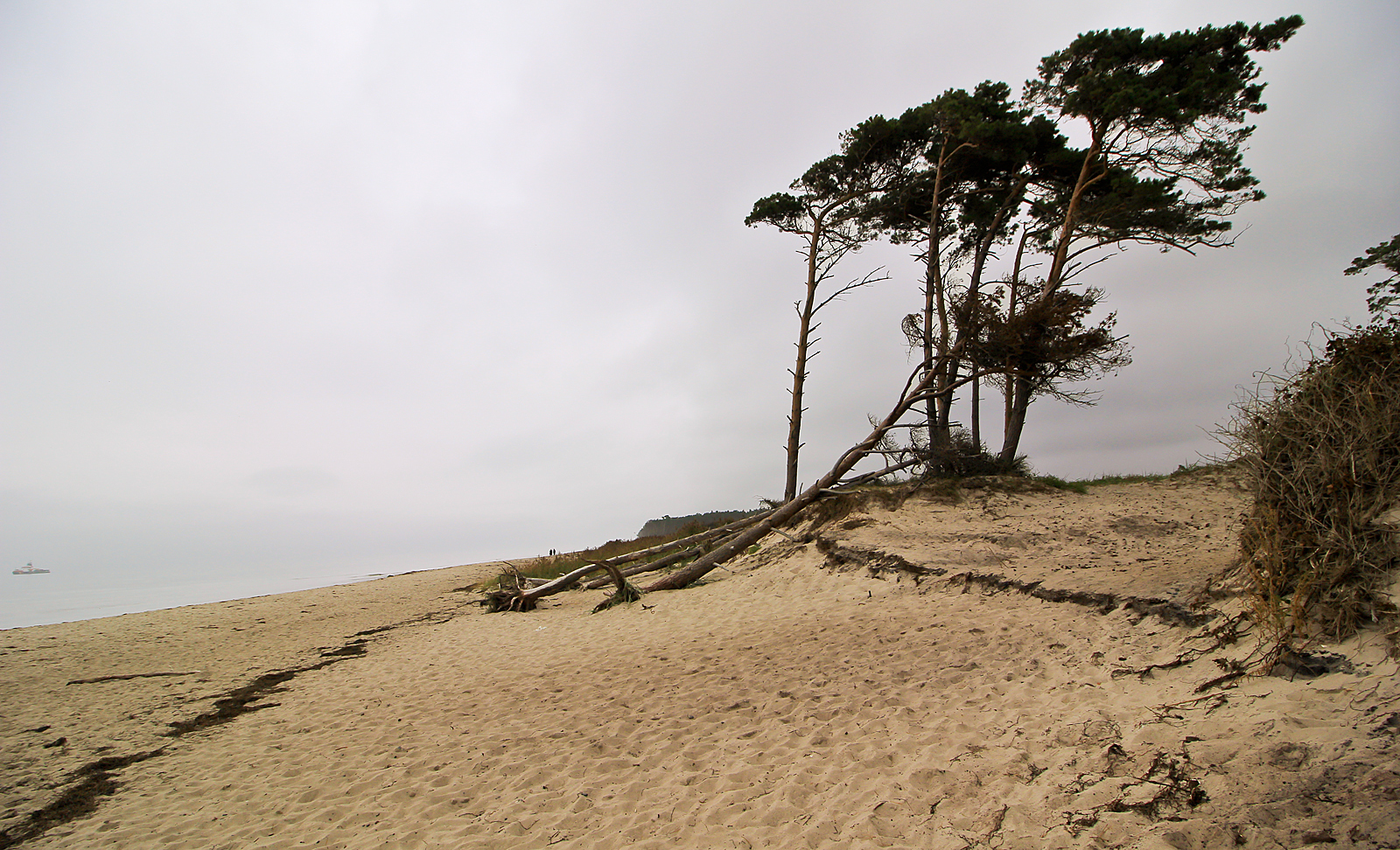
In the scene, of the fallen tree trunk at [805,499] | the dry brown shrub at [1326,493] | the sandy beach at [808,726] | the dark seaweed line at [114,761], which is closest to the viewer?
the sandy beach at [808,726]

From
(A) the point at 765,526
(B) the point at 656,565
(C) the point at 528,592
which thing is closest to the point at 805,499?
(A) the point at 765,526

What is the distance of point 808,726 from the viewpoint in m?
5.15

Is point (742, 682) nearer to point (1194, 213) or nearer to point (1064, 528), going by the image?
point (1064, 528)

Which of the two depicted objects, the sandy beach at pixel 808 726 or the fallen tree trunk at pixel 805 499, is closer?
the sandy beach at pixel 808 726

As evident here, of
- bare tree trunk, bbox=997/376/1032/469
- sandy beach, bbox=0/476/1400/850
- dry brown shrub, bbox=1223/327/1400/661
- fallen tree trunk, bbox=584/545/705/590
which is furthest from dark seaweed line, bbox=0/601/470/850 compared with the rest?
bare tree trunk, bbox=997/376/1032/469

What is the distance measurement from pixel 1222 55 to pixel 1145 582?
44.7ft

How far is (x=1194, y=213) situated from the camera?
44.3 feet

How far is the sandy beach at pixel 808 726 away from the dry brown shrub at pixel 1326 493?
309 mm

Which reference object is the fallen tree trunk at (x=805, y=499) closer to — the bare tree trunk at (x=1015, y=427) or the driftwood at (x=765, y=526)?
the driftwood at (x=765, y=526)

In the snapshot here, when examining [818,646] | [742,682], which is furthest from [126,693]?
[818,646]

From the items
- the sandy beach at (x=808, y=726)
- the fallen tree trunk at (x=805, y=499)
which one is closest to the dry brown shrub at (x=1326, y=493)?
the sandy beach at (x=808, y=726)

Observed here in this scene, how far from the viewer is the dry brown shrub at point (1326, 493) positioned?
3676mm

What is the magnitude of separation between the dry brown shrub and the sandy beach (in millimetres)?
309

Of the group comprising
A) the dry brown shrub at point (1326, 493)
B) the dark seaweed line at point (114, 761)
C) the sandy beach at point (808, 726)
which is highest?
the dry brown shrub at point (1326, 493)
